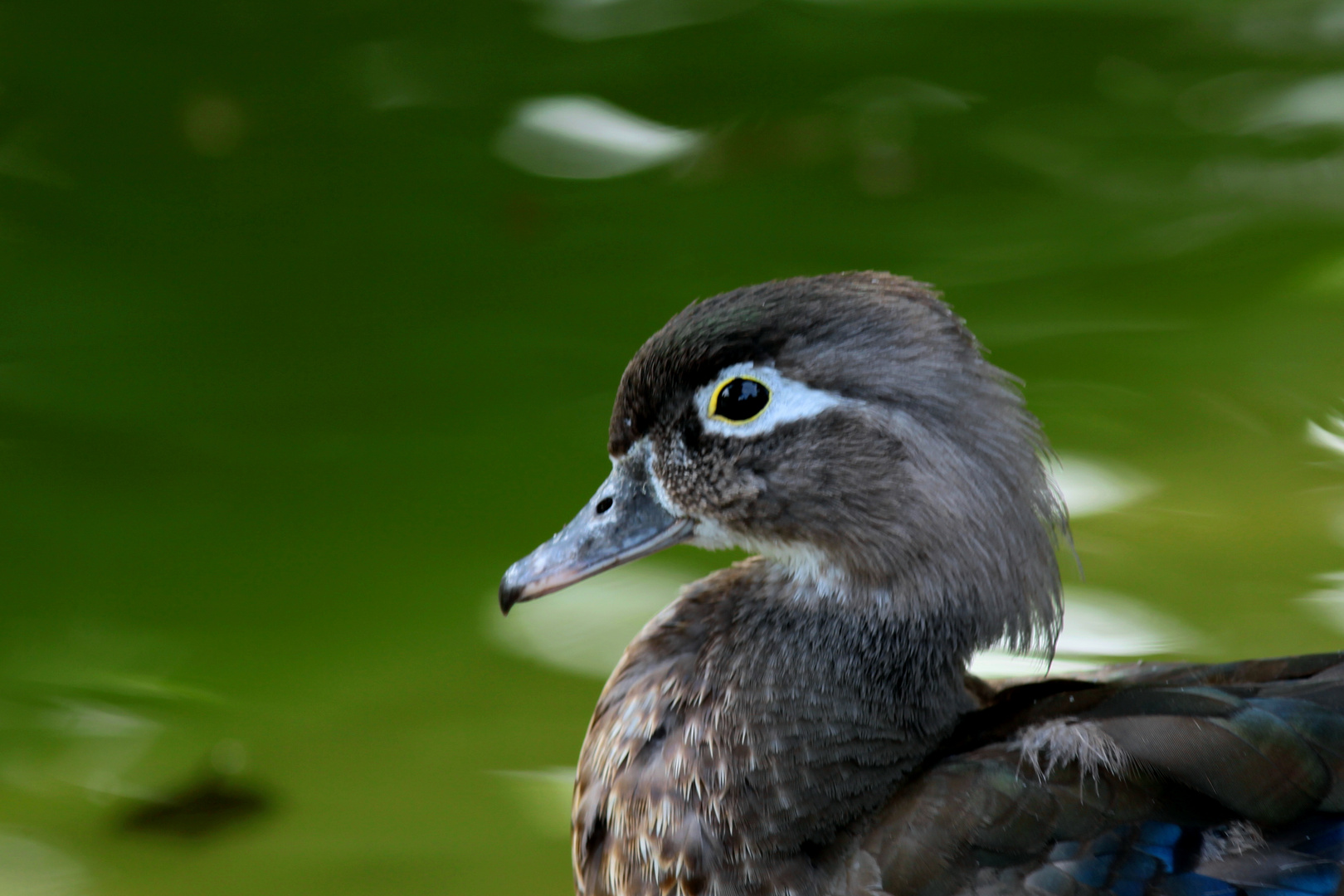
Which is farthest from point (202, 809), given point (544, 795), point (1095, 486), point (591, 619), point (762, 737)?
point (1095, 486)

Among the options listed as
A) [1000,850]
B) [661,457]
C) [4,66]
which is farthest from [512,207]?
[1000,850]

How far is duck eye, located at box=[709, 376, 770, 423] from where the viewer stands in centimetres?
173

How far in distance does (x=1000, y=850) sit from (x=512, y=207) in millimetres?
2268

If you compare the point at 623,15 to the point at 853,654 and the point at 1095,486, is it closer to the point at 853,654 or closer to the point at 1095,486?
the point at 1095,486

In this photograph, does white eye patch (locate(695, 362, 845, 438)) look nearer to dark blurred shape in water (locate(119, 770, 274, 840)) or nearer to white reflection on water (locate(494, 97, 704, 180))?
dark blurred shape in water (locate(119, 770, 274, 840))

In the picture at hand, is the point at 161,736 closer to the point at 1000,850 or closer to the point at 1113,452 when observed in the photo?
the point at 1000,850

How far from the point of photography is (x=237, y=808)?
84.7 inches

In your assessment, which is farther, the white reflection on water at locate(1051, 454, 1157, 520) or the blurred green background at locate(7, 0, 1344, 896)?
the white reflection on water at locate(1051, 454, 1157, 520)

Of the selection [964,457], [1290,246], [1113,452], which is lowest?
[964,457]

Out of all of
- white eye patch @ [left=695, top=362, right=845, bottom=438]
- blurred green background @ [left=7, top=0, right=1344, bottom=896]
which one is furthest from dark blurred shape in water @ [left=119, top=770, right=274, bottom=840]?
white eye patch @ [left=695, top=362, right=845, bottom=438]

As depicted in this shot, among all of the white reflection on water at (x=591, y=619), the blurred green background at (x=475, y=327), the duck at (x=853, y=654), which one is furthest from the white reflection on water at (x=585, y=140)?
the duck at (x=853, y=654)

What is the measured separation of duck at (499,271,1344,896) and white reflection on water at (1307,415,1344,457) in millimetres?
1143

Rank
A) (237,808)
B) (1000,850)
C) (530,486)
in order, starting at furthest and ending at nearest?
(530,486) → (237,808) → (1000,850)

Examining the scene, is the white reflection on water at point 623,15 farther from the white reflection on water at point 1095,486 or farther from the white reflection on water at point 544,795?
the white reflection on water at point 544,795
